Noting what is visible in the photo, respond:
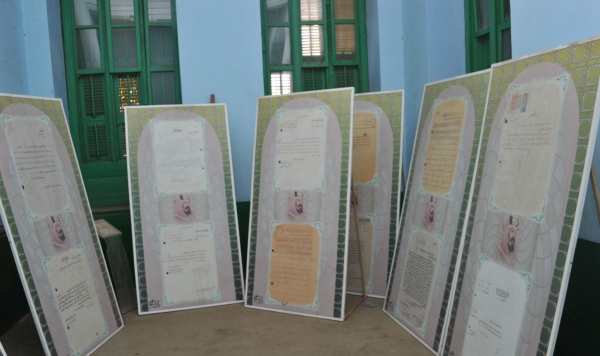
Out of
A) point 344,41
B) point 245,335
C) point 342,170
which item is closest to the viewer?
point 245,335

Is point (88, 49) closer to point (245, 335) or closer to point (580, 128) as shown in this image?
point (245, 335)

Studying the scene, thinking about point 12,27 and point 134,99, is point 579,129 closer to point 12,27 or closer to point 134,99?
point 134,99

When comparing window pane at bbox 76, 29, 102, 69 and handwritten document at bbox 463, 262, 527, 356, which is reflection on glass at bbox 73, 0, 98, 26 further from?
handwritten document at bbox 463, 262, 527, 356

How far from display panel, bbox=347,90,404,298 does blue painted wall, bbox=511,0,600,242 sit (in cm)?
115

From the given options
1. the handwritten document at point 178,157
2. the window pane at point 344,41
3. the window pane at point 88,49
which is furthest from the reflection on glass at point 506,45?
the window pane at point 88,49

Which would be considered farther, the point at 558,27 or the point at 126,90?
the point at 126,90

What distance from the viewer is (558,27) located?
2.70 meters

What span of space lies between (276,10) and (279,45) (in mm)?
322

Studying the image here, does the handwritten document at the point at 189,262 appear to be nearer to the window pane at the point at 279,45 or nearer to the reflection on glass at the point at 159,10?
the window pane at the point at 279,45

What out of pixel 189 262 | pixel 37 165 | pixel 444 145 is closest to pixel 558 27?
pixel 444 145

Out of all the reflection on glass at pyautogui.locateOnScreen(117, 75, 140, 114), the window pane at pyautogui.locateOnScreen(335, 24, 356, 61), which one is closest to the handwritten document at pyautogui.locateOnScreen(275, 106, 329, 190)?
the window pane at pyautogui.locateOnScreen(335, 24, 356, 61)

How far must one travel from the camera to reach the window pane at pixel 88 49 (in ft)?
15.4

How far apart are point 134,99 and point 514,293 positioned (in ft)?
12.1

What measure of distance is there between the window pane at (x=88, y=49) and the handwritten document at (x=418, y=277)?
3.25 meters
